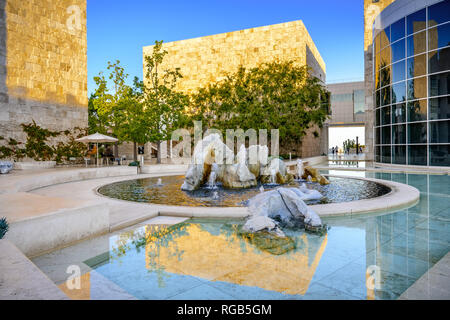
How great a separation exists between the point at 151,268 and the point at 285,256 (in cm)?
208

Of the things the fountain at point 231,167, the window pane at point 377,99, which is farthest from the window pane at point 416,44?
the fountain at point 231,167

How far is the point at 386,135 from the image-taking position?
24.8 metres

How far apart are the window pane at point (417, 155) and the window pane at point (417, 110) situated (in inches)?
86.3

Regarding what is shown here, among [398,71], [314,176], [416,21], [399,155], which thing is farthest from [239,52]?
[314,176]

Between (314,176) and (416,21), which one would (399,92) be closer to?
(416,21)

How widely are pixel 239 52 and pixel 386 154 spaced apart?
2101 cm

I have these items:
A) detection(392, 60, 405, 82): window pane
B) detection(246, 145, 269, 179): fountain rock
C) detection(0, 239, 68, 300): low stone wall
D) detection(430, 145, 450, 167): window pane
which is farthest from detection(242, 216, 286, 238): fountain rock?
detection(392, 60, 405, 82): window pane

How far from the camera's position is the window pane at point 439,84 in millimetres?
19875

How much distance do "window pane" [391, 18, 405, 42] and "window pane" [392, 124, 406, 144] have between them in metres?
7.24

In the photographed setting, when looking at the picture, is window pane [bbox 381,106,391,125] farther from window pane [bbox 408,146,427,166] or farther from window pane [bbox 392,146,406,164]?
window pane [bbox 408,146,427,166]

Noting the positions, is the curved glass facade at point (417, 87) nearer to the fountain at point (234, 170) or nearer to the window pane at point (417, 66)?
the window pane at point (417, 66)
